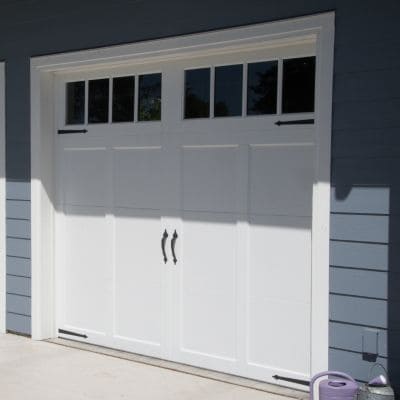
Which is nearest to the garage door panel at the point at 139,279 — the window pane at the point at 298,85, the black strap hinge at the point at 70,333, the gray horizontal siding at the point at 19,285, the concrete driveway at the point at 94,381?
the concrete driveway at the point at 94,381

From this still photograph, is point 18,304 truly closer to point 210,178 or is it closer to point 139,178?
point 139,178

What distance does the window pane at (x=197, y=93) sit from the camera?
4.60 metres

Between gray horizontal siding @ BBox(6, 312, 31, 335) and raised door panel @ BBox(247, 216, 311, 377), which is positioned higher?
raised door panel @ BBox(247, 216, 311, 377)

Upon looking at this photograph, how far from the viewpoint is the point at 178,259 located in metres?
4.76

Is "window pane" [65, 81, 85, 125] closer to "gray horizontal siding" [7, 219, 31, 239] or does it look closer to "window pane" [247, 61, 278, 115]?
"gray horizontal siding" [7, 219, 31, 239]

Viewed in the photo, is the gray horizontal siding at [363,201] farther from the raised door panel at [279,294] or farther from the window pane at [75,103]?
the window pane at [75,103]

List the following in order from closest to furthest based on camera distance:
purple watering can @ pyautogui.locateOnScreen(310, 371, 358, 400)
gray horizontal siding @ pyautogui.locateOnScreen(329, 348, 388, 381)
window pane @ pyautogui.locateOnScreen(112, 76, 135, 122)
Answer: purple watering can @ pyautogui.locateOnScreen(310, 371, 358, 400), gray horizontal siding @ pyautogui.locateOnScreen(329, 348, 388, 381), window pane @ pyautogui.locateOnScreen(112, 76, 135, 122)

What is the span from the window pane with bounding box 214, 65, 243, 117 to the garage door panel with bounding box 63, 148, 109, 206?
3.53 ft

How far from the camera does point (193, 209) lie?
468 centimetres

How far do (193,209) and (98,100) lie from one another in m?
1.24

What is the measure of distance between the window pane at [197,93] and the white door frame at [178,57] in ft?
0.51

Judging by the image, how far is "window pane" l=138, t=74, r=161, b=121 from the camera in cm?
486

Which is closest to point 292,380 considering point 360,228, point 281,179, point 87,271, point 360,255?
point 360,255

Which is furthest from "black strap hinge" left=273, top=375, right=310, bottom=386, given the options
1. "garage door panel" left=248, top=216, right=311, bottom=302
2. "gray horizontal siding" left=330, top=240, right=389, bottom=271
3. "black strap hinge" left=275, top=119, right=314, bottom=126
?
"black strap hinge" left=275, top=119, right=314, bottom=126
